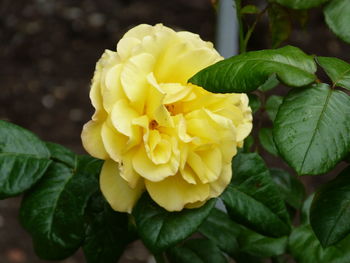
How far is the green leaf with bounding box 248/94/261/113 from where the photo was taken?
1032 millimetres

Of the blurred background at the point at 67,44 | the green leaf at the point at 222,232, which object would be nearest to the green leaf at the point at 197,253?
the green leaf at the point at 222,232

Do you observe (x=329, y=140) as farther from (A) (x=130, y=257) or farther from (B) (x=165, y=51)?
(A) (x=130, y=257)

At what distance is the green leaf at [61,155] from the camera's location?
101 cm

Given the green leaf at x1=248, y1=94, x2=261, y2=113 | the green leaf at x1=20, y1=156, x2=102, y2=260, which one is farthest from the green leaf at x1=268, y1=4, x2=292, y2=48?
the green leaf at x1=20, y1=156, x2=102, y2=260

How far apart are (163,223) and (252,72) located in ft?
0.64

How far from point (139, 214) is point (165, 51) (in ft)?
0.61

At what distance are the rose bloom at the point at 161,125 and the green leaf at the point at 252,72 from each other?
0.15ft

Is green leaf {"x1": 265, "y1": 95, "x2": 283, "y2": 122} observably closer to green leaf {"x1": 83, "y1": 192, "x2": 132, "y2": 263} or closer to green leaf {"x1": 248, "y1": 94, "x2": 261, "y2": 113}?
green leaf {"x1": 248, "y1": 94, "x2": 261, "y2": 113}

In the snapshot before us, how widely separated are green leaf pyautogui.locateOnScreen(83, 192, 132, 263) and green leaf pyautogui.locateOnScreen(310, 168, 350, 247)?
10.1 inches

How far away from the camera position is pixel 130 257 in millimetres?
2564

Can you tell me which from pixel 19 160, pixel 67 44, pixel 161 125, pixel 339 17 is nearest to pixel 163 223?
pixel 161 125

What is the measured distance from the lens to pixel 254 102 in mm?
1044

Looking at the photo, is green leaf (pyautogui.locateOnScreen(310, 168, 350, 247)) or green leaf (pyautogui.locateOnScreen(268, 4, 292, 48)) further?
green leaf (pyautogui.locateOnScreen(268, 4, 292, 48))

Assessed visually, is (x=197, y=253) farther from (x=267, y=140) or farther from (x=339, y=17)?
(x=339, y=17)
